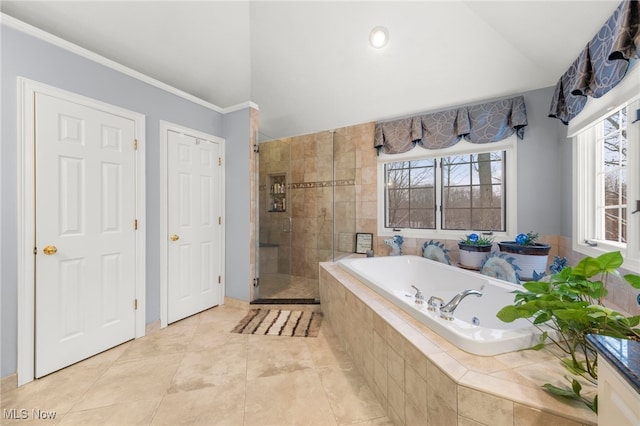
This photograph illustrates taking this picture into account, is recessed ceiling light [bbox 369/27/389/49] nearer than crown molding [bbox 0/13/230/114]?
No

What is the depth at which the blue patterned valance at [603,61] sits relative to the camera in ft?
4.03

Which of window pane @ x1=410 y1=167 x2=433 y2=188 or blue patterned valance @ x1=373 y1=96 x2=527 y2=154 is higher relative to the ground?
blue patterned valance @ x1=373 y1=96 x2=527 y2=154

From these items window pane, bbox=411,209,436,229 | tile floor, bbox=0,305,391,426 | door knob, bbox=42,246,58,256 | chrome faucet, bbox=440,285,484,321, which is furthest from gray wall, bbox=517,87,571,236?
door knob, bbox=42,246,58,256

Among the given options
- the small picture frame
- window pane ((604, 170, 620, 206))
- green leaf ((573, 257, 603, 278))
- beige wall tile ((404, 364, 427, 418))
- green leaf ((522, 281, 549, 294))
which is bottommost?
beige wall tile ((404, 364, 427, 418))

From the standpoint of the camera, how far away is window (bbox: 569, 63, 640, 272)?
1382 mm

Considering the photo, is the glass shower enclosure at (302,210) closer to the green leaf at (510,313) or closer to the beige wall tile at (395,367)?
the beige wall tile at (395,367)

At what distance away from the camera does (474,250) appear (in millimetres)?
2375

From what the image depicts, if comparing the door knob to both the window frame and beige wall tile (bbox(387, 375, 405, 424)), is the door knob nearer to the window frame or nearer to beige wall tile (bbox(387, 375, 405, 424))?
beige wall tile (bbox(387, 375, 405, 424))

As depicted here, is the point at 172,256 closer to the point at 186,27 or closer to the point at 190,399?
the point at 190,399

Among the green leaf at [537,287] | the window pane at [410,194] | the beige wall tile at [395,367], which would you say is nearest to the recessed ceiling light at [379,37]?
the window pane at [410,194]

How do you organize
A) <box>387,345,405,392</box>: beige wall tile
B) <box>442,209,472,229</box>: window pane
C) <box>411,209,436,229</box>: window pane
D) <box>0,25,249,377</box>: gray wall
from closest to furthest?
<box>387,345,405,392</box>: beige wall tile < <box>0,25,249,377</box>: gray wall < <box>442,209,472,229</box>: window pane < <box>411,209,436,229</box>: window pane

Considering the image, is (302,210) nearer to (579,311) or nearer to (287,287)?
(287,287)

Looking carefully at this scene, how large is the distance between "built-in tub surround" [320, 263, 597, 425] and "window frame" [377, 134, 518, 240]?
Result: 155 cm

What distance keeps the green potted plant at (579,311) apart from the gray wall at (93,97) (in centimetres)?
247
